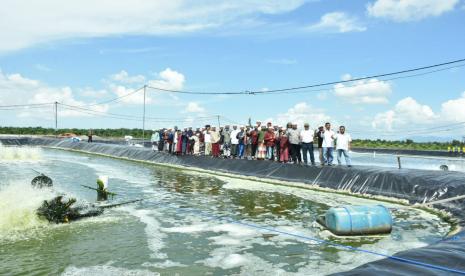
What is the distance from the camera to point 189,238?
35.2ft

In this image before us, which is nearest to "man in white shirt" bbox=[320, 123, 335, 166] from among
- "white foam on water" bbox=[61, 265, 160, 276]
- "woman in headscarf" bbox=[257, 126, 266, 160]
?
"woman in headscarf" bbox=[257, 126, 266, 160]

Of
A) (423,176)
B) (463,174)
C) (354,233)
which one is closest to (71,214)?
(354,233)

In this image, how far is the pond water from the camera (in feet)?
28.1

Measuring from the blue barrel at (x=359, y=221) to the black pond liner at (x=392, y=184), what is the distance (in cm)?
178

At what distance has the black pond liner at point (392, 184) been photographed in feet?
21.8

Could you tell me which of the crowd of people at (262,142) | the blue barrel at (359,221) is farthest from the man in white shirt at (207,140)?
the blue barrel at (359,221)

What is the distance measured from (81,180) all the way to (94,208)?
33.7ft

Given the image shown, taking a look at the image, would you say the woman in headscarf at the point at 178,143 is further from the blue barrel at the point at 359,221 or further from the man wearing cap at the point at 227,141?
the blue barrel at the point at 359,221

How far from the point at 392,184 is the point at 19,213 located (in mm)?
13079

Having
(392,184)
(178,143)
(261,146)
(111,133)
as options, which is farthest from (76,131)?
(392,184)

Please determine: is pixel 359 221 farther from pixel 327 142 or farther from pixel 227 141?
pixel 227 141

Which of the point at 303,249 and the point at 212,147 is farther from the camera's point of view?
the point at 212,147

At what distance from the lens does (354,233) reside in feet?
34.8

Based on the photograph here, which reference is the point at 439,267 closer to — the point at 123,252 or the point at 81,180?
the point at 123,252
